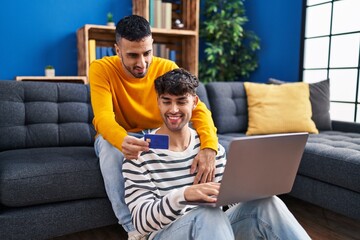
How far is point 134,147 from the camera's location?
3.62 ft

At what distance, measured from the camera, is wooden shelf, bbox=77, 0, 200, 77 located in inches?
125

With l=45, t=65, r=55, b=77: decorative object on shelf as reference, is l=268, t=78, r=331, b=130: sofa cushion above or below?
below

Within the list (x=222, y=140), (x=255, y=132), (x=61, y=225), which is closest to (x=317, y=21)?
(x=255, y=132)

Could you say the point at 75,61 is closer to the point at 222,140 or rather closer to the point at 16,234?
the point at 222,140

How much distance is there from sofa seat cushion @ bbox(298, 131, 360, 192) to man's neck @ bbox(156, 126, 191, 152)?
93 cm

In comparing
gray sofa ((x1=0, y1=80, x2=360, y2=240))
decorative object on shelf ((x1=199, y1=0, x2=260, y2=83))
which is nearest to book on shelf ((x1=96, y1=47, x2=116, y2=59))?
decorative object on shelf ((x1=199, y1=0, x2=260, y2=83))

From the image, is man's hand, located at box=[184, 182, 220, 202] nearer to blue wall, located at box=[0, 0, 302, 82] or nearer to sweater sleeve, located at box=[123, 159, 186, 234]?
sweater sleeve, located at box=[123, 159, 186, 234]

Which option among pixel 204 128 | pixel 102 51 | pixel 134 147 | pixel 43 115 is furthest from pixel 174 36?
pixel 134 147

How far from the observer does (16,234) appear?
1.49 m

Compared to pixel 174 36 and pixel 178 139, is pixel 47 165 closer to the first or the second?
pixel 178 139

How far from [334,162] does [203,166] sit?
0.95 metres

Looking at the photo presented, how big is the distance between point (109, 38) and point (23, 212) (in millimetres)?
2327

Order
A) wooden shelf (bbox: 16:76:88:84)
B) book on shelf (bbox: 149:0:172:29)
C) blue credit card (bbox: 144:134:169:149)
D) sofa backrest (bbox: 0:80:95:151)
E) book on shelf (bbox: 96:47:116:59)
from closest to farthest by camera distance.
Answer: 1. blue credit card (bbox: 144:134:169:149)
2. sofa backrest (bbox: 0:80:95:151)
3. wooden shelf (bbox: 16:76:88:84)
4. book on shelf (bbox: 96:47:116:59)
5. book on shelf (bbox: 149:0:172:29)

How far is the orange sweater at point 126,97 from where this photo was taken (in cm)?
146
